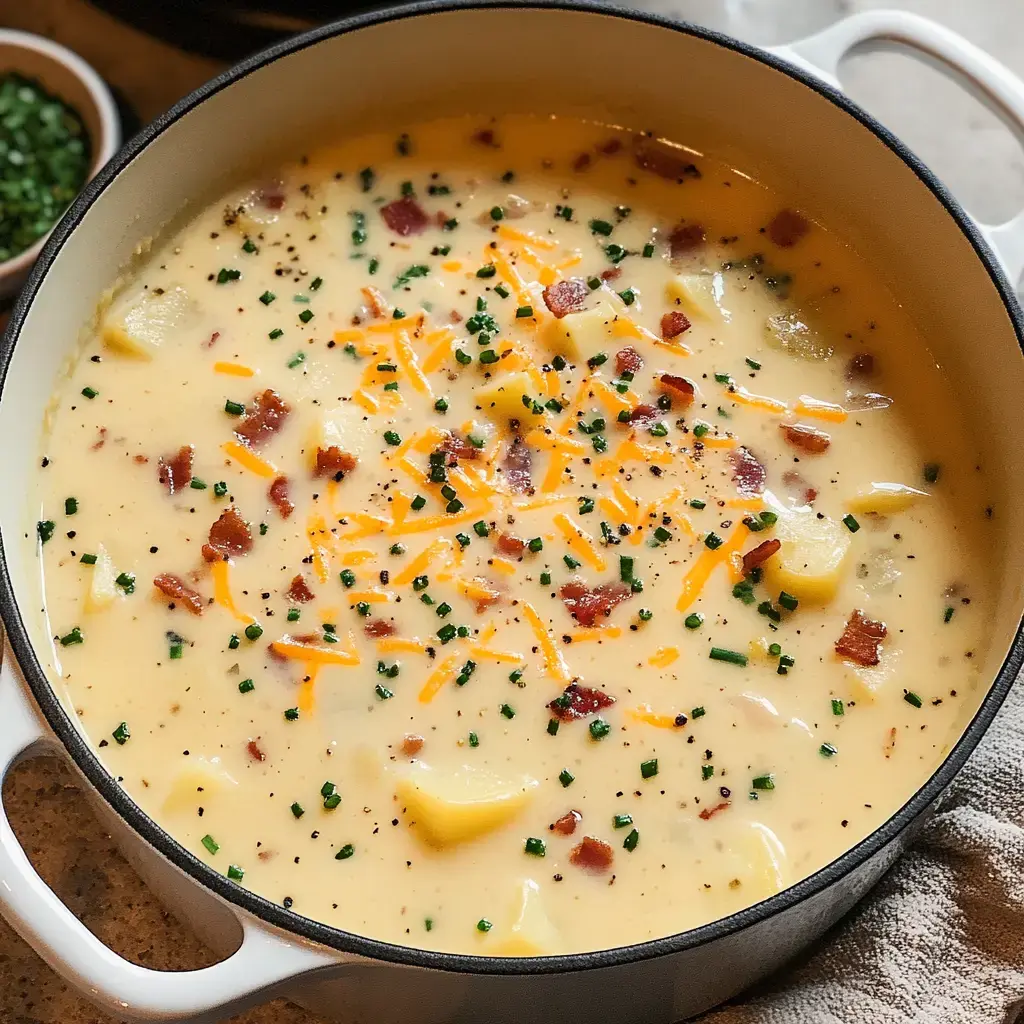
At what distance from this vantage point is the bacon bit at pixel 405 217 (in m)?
2.24

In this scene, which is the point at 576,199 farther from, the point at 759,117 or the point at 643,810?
the point at 643,810

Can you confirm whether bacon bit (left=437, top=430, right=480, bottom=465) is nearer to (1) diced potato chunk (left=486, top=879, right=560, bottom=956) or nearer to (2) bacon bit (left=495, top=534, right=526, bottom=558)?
(2) bacon bit (left=495, top=534, right=526, bottom=558)

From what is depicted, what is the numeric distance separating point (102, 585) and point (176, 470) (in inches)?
8.1

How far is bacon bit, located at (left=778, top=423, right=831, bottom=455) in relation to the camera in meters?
2.03

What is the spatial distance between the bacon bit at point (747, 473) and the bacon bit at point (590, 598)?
0.80ft

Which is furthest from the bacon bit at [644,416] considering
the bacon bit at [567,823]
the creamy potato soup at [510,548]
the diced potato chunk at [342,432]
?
the bacon bit at [567,823]

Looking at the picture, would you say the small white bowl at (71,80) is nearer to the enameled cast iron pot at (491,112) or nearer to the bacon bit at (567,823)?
the enameled cast iron pot at (491,112)

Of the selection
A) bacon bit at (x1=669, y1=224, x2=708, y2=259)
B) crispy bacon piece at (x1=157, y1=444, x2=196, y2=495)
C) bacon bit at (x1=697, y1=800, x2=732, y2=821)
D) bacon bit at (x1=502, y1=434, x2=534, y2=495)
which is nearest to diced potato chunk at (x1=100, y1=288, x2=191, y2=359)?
crispy bacon piece at (x1=157, y1=444, x2=196, y2=495)

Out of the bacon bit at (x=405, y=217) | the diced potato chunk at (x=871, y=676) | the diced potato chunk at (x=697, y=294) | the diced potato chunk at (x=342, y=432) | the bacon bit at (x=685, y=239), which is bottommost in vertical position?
the diced potato chunk at (x=342, y=432)

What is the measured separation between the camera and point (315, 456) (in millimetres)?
1997

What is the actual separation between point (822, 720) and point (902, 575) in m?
0.27

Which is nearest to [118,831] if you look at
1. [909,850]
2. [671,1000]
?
[671,1000]

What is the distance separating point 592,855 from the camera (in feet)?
5.69

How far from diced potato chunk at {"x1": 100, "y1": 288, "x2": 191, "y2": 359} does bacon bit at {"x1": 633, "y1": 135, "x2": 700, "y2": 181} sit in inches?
32.7
